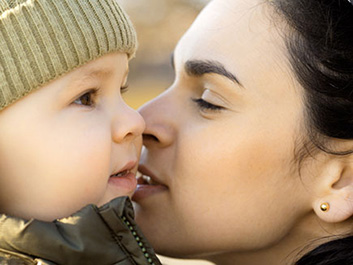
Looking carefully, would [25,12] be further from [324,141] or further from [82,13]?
[324,141]

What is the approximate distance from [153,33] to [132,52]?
1369cm

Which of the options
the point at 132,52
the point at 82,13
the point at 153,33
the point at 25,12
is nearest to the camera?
the point at 25,12

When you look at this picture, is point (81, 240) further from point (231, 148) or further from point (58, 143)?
point (231, 148)

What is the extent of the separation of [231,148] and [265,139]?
0.16m

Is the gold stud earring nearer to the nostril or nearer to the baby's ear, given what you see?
the baby's ear

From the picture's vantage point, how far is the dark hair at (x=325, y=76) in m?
2.55

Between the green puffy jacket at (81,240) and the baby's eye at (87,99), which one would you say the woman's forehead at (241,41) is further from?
the green puffy jacket at (81,240)

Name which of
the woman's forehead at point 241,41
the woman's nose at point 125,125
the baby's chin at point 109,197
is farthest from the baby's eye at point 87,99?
the woman's forehead at point 241,41

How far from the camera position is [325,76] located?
8.32 feet

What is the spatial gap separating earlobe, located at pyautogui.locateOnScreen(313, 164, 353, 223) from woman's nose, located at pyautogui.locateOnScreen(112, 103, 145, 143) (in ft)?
2.94

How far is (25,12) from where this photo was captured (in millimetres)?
2104

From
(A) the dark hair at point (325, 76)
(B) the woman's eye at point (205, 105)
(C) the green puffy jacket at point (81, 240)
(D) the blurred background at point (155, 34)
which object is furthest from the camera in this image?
(D) the blurred background at point (155, 34)

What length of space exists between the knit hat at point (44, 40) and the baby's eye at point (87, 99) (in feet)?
0.47

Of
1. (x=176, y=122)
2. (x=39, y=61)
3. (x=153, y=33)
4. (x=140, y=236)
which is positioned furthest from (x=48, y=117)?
(x=153, y=33)
